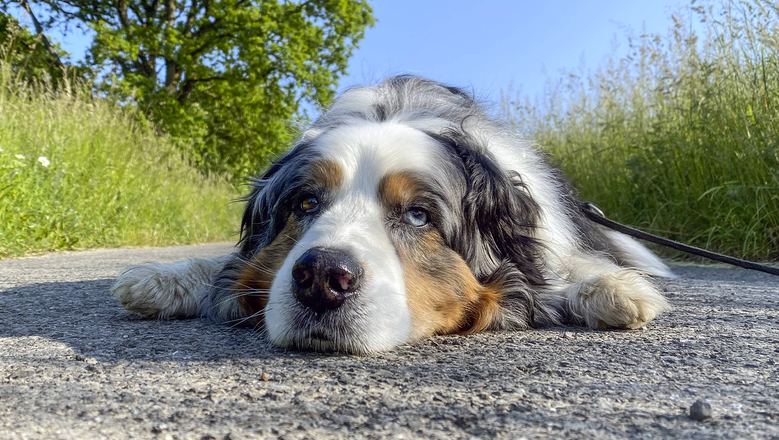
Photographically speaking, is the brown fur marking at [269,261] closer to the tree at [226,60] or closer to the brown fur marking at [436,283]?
the brown fur marking at [436,283]

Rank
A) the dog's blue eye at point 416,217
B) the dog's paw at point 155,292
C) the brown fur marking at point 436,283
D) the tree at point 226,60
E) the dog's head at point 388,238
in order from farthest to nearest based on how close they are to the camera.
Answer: the tree at point 226,60, the dog's paw at point 155,292, the dog's blue eye at point 416,217, the brown fur marking at point 436,283, the dog's head at point 388,238

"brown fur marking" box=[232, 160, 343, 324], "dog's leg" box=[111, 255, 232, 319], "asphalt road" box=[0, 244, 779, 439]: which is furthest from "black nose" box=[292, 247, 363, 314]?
"dog's leg" box=[111, 255, 232, 319]

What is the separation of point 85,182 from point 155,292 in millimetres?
6191

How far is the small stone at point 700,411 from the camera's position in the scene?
1.46 m

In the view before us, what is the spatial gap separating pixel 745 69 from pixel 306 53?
19486mm

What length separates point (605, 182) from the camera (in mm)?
8008

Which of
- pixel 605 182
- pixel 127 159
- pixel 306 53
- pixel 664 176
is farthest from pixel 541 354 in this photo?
pixel 306 53

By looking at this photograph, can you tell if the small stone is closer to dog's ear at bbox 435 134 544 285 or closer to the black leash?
dog's ear at bbox 435 134 544 285

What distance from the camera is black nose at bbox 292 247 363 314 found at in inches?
83.4

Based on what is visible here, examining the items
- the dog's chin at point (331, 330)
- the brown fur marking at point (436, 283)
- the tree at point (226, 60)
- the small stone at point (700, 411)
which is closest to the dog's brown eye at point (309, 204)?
the brown fur marking at point (436, 283)

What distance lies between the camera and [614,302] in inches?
110

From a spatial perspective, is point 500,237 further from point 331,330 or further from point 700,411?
point 700,411

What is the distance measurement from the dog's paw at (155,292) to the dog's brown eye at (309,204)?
93 centimetres

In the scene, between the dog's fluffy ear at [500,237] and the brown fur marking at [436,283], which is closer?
the brown fur marking at [436,283]
